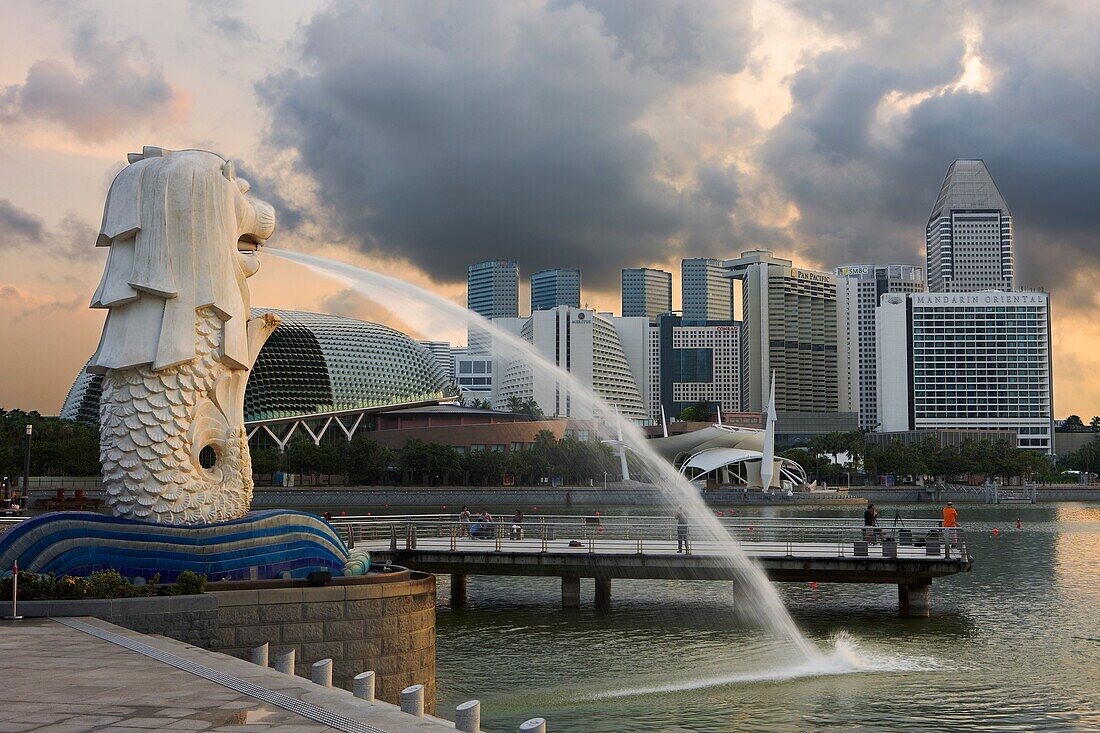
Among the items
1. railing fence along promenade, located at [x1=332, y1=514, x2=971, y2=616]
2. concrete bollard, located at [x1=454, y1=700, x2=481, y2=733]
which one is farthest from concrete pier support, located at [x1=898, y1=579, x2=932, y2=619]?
concrete bollard, located at [x1=454, y1=700, x2=481, y2=733]

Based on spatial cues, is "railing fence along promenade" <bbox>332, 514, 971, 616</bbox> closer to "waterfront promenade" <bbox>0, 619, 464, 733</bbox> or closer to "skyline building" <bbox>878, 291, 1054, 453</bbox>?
→ "waterfront promenade" <bbox>0, 619, 464, 733</bbox>

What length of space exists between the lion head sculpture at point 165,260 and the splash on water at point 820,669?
8.23 meters

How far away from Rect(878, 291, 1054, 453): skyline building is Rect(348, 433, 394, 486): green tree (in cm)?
12098

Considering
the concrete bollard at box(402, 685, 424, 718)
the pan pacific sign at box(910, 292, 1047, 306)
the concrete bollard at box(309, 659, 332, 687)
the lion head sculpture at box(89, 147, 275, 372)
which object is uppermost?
the pan pacific sign at box(910, 292, 1047, 306)

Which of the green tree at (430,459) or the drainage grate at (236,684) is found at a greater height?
the green tree at (430,459)

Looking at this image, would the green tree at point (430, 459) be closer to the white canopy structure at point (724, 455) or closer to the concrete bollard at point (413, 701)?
the white canopy structure at point (724, 455)

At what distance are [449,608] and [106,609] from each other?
14.2m

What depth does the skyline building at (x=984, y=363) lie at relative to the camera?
183125 millimetres

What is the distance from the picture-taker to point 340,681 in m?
13.1

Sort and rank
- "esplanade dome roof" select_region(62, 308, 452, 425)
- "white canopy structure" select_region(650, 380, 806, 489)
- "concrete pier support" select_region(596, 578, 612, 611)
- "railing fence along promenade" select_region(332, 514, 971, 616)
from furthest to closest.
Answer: "white canopy structure" select_region(650, 380, 806, 489) → "esplanade dome roof" select_region(62, 308, 452, 425) → "concrete pier support" select_region(596, 578, 612, 611) → "railing fence along promenade" select_region(332, 514, 971, 616)

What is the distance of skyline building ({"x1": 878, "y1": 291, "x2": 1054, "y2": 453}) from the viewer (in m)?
183

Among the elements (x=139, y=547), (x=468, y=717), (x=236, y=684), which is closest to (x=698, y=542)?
(x=139, y=547)

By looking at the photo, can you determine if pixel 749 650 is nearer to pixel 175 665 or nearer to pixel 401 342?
pixel 175 665

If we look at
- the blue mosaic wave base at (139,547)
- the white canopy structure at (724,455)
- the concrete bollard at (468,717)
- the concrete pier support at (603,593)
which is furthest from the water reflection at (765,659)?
the white canopy structure at (724,455)
